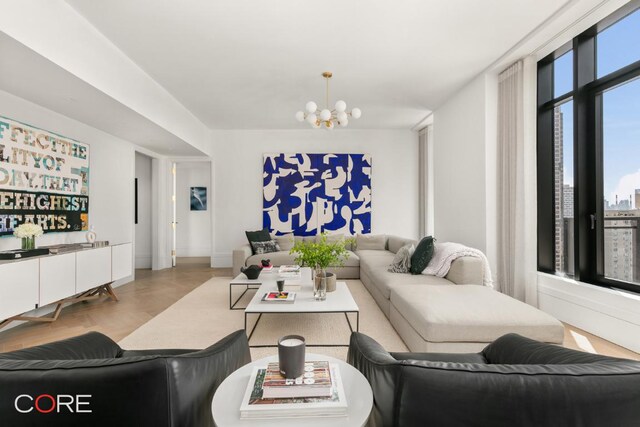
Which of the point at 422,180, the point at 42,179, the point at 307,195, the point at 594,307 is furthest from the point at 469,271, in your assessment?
the point at 42,179

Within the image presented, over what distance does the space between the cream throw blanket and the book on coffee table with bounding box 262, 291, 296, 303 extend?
65.8 inches

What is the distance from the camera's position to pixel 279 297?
8.93 feet

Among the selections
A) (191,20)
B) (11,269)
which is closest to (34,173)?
(11,269)

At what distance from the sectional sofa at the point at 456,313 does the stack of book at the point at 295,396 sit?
136cm

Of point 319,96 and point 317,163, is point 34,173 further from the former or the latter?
point 317,163

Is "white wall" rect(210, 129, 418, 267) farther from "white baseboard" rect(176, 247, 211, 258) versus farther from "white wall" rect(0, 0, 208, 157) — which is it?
"white wall" rect(0, 0, 208, 157)

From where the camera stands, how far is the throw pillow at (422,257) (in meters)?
3.57

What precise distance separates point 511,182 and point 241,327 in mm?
3322

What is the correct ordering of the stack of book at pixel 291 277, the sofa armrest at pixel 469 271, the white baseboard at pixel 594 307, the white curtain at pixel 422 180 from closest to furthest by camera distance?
the white baseboard at pixel 594 307
the sofa armrest at pixel 469 271
the stack of book at pixel 291 277
the white curtain at pixel 422 180

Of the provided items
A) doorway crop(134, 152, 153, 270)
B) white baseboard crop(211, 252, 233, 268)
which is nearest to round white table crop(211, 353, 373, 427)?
white baseboard crop(211, 252, 233, 268)

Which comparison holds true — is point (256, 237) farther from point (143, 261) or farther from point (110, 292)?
point (143, 261)

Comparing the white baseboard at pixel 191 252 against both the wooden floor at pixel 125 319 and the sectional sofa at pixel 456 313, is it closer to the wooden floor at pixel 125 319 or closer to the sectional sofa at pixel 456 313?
the wooden floor at pixel 125 319

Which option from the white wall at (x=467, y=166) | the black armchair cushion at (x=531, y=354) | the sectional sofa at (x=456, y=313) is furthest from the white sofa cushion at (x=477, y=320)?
the white wall at (x=467, y=166)

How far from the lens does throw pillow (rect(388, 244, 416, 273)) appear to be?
3707mm
